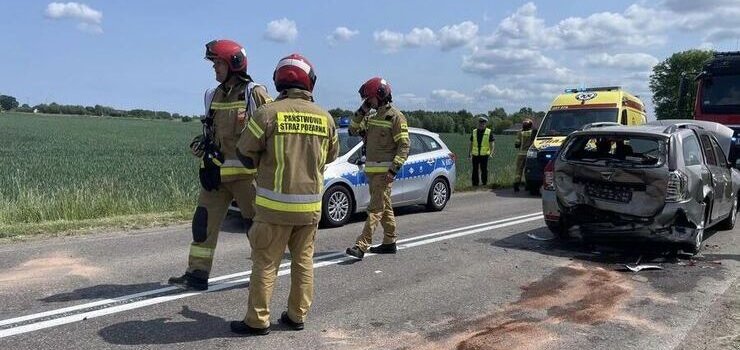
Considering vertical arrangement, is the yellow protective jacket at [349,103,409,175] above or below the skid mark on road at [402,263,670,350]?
above

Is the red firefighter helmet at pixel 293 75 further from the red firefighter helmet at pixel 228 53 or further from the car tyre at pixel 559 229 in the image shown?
the car tyre at pixel 559 229

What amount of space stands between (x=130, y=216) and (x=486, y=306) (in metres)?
6.21

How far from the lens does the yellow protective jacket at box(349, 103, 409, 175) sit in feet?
22.3

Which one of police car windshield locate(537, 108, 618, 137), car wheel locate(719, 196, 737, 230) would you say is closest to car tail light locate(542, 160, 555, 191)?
car wheel locate(719, 196, 737, 230)

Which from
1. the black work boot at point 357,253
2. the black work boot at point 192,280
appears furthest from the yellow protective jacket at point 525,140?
the black work boot at point 192,280

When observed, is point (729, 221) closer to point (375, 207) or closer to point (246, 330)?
point (375, 207)

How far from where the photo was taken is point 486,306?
17.1ft

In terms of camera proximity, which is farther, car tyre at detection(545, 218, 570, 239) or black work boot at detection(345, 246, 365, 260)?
car tyre at detection(545, 218, 570, 239)

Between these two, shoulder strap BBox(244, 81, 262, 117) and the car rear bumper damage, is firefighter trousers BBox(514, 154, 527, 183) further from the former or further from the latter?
shoulder strap BBox(244, 81, 262, 117)

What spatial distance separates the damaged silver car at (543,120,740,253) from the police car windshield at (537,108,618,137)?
6219 mm

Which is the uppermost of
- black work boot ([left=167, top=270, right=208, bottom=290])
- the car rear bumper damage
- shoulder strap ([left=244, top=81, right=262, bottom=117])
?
shoulder strap ([left=244, top=81, right=262, bottom=117])

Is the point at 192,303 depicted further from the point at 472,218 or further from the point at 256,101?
the point at 472,218

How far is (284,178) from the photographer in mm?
4207

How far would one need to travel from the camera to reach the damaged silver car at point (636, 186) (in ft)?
22.8
